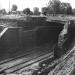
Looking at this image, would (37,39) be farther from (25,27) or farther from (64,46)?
(64,46)

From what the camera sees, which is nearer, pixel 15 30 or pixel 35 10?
pixel 15 30

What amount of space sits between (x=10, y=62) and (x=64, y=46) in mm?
7782

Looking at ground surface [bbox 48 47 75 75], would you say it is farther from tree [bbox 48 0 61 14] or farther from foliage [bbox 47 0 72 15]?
tree [bbox 48 0 61 14]

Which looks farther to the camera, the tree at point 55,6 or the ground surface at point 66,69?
the tree at point 55,6

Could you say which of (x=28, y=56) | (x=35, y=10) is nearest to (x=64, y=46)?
(x=28, y=56)

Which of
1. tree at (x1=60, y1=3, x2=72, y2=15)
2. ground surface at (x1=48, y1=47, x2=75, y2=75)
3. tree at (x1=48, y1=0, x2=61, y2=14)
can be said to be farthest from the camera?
tree at (x1=60, y1=3, x2=72, y2=15)

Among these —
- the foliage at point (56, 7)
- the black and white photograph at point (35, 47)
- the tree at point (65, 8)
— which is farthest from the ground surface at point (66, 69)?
the tree at point (65, 8)

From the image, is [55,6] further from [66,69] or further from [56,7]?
[66,69]

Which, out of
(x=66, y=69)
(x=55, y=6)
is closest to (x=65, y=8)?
(x=55, y=6)

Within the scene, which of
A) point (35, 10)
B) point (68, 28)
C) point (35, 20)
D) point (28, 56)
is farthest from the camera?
point (35, 10)

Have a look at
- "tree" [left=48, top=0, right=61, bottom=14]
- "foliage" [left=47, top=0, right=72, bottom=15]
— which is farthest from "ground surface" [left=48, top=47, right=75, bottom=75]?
"tree" [left=48, top=0, right=61, bottom=14]

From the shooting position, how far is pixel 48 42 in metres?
28.0

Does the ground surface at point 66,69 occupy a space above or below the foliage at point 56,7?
below

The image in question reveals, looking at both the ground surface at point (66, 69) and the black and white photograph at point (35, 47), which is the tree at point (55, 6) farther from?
the ground surface at point (66, 69)
